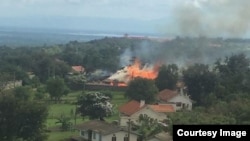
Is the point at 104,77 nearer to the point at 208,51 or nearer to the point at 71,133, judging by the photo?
the point at 208,51

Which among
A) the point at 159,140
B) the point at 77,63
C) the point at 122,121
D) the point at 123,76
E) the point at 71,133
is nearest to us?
the point at 159,140

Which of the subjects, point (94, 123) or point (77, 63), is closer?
point (94, 123)

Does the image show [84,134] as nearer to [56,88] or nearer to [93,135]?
[93,135]

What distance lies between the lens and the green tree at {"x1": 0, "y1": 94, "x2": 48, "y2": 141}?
28.0 meters

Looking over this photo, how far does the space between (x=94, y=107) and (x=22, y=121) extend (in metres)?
9.43

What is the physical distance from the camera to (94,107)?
121ft

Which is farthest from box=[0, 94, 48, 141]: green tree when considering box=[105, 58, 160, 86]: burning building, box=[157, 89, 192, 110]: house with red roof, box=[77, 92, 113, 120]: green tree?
box=[105, 58, 160, 86]: burning building

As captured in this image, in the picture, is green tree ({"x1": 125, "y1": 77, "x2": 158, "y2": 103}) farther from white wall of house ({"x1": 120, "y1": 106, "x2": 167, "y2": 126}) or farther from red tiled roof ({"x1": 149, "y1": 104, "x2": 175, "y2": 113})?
white wall of house ({"x1": 120, "y1": 106, "x2": 167, "y2": 126})

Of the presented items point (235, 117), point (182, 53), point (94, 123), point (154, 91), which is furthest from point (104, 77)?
point (235, 117)

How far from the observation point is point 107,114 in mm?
38000

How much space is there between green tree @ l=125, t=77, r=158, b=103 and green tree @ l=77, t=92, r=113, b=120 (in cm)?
686

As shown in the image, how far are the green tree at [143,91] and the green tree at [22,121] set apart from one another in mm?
16553

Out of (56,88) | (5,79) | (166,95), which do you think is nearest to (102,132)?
(166,95)

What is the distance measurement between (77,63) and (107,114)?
1809 inches
